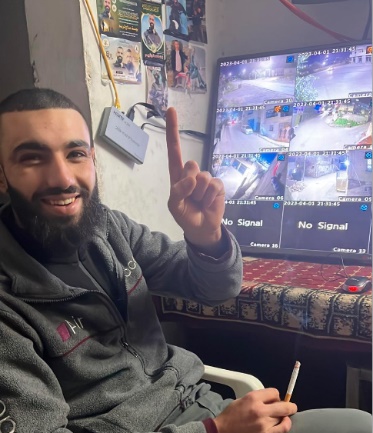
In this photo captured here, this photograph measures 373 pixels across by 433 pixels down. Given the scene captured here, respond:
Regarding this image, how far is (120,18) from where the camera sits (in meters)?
1.01

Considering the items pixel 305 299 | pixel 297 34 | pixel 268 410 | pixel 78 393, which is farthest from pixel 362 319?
pixel 297 34

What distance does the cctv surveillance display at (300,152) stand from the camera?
114 centimetres

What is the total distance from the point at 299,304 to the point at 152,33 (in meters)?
0.63

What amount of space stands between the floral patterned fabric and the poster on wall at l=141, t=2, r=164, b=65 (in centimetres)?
50

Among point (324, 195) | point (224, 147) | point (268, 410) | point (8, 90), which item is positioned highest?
point (8, 90)

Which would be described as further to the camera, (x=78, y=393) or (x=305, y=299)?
(x=305, y=299)

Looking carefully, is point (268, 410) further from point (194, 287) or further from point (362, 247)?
point (362, 247)

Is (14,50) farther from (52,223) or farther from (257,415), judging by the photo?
(257,415)

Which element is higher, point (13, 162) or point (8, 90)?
point (8, 90)

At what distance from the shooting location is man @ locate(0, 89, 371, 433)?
2.15 feet

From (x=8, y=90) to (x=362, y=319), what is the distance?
82cm

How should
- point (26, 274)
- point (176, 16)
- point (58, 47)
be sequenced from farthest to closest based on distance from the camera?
1. point (176, 16)
2. point (58, 47)
3. point (26, 274)

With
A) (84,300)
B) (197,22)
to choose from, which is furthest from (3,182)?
(197,22)

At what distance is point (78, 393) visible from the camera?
0.71 metres
